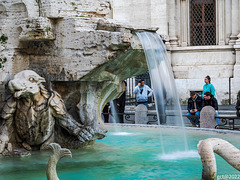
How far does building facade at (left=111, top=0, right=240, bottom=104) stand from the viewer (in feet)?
59.2

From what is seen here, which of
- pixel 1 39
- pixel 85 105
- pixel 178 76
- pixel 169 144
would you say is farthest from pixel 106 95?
pixel 178 76

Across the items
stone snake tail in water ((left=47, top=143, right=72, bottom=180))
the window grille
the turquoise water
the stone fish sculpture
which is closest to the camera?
stone snake tail in water ((left=47, top=143, right=72, bottom=180))

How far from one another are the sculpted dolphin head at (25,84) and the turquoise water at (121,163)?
32.6 inches

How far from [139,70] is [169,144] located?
1.23 meters

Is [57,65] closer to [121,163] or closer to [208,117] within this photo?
[121,163]

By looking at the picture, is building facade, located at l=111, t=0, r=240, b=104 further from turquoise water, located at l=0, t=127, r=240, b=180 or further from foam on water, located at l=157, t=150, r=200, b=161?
foam on water, located at l=157, t=150, r=200, b=161


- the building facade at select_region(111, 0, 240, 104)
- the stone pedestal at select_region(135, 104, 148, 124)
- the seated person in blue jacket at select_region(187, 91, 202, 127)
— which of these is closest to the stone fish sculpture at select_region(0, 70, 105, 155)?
the stone pedestal at select_region(135, 104, 148, 124)

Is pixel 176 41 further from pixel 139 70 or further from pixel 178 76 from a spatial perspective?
pixel 139 70

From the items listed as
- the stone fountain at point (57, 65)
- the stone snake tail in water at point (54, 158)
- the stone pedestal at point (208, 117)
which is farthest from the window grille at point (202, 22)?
the stone snake tail in water at point (54, 158)

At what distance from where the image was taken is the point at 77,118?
21.4 feet

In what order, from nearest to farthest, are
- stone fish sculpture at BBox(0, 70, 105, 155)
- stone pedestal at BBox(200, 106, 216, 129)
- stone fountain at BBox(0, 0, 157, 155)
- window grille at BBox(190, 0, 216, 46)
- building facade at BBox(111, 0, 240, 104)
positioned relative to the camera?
stone fish sculpture at BBox(0, 70, 105, 155)
stone fountain at BBox(0, 0, 157, 155)
stone pedestal at BBox(200, 106, 216, 129)
building facade at BBox(111, 0, 240, 104)
window grille at BBox(190, 0, 216, 46)

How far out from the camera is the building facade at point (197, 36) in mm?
18031

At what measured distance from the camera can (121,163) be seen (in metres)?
5.66

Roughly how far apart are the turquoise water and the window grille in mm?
12781
